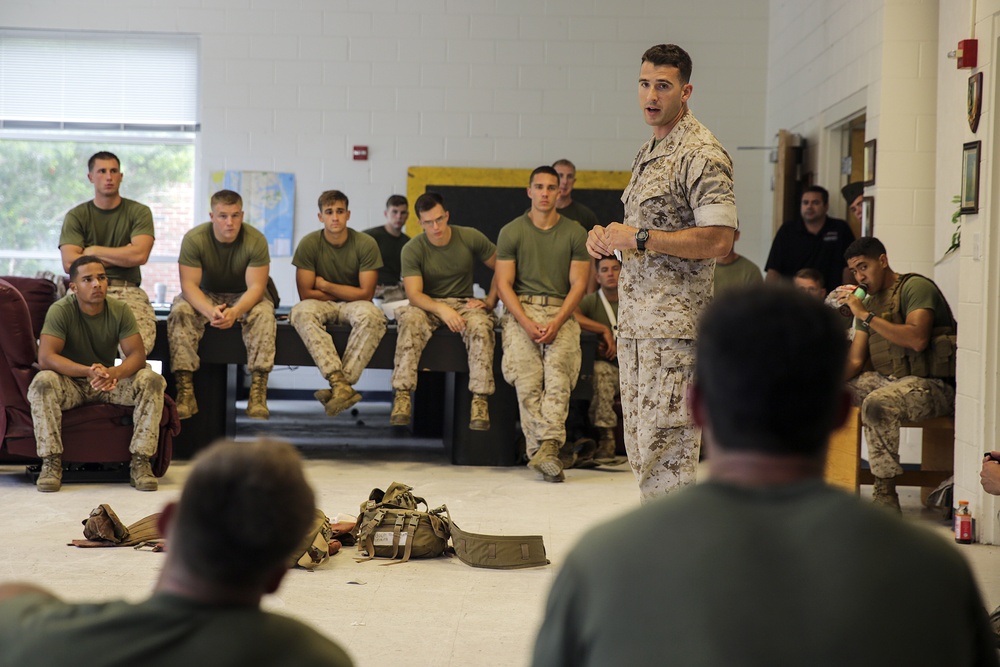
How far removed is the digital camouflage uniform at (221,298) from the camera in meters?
5.89

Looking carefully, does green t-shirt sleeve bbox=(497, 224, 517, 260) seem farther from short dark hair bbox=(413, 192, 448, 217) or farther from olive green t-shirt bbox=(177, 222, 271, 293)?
olive green t-shirt bbox=(177, 222, 271, 293)

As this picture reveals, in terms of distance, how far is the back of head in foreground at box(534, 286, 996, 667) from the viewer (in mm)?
986

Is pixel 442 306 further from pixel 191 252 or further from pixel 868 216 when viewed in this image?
pixel 868 216

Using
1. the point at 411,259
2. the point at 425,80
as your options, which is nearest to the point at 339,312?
the point at 411,259

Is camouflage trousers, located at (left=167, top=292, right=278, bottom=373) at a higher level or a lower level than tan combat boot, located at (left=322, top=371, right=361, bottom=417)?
higher

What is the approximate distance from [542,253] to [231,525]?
5.02m

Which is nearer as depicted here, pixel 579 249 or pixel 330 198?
pixel 579 249

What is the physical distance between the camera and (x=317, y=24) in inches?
348

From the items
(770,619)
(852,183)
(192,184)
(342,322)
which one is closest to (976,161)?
(852,183)

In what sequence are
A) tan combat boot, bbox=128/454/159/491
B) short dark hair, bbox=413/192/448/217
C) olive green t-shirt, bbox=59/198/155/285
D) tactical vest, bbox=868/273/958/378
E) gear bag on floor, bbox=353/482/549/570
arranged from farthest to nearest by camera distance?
short dark hair, bbox=413/192/448/217
olive green t-shirt, bbox=59/198/155/285
tan combat boot, bbox=128/454/159/491
tactical vest, bbox=868/273/958/378
gear bag on floor, bbox=353/482/549/570

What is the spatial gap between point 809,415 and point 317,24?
27.6ft

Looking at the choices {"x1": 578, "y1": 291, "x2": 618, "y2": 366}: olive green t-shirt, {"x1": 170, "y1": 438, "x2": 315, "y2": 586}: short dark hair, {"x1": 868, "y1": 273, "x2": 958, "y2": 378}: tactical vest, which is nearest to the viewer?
{"x1": 170, "y1": 438, "x2": 315, "y2": 586}: short dark hair

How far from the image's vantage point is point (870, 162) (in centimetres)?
618


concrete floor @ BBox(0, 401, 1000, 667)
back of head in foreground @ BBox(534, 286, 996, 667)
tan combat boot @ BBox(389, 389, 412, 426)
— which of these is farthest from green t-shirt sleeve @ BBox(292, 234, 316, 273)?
back of head in foreground @ BBox(534, 286, 996, 667)
